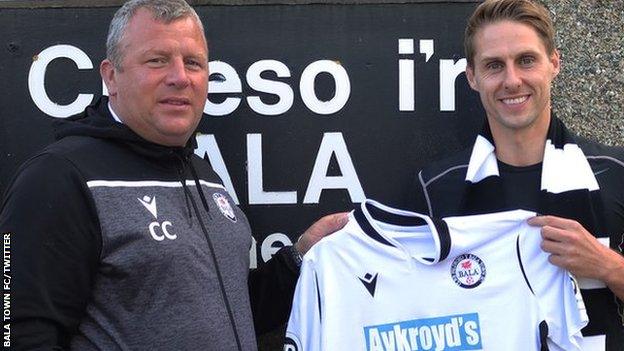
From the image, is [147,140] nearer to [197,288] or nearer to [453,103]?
[197,288]

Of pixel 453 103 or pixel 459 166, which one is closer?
pixel 459 166

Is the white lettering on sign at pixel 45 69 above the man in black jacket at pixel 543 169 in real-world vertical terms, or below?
above

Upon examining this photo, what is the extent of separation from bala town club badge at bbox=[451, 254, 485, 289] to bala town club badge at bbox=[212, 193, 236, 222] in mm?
653

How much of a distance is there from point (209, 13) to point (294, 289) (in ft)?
3.31

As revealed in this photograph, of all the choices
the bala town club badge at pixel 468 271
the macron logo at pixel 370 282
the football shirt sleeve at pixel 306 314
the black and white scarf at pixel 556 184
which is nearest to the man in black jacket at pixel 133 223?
the football shirt sleeve at pixel 306 314

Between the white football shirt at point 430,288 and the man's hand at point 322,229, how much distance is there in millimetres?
56

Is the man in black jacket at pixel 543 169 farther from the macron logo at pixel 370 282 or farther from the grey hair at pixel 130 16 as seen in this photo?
the grey hair at pixel 130 16

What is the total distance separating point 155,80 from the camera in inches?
77.2

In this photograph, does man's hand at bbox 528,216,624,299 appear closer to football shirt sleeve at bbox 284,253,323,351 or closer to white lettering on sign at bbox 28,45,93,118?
football shirt sleeve at bbox 284,253,323,351

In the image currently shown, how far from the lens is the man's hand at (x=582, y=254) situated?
2.03 m

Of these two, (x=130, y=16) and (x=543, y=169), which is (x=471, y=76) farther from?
(x=130, y=16)

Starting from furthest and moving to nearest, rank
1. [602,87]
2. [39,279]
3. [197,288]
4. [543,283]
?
[602,87]
[543,283]
[197,288]
[39,279]

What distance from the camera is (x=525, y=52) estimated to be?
2.13m

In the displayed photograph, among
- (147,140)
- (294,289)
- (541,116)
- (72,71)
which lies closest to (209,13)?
(72,71)
